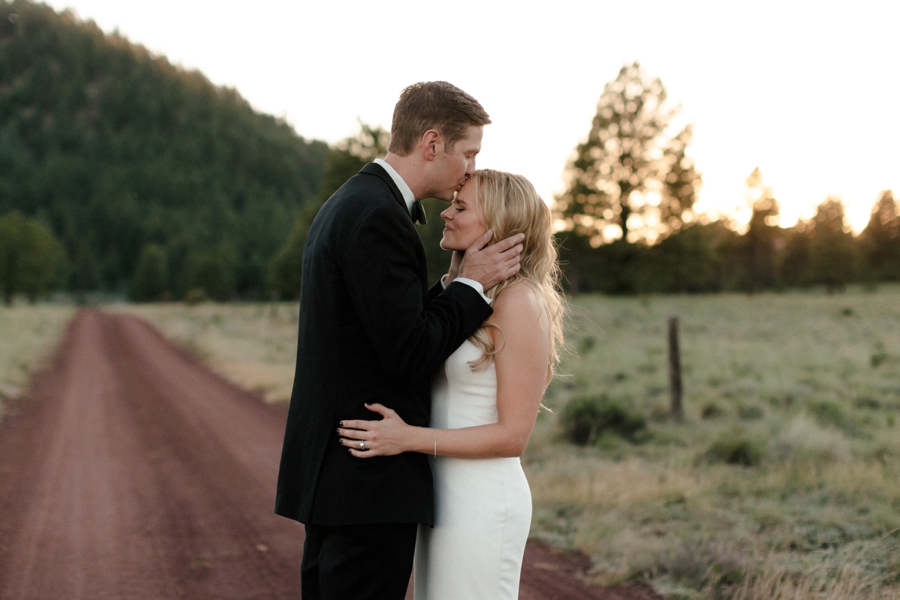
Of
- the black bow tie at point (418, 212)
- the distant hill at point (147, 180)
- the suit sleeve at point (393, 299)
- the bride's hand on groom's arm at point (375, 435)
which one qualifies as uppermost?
the distant hill at point (147, 180)

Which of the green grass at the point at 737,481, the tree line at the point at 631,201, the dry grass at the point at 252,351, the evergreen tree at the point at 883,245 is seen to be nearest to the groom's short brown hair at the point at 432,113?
the green grass at the point at 737,481

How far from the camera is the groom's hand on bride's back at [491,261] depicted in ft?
7.35

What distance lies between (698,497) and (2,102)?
21436cm

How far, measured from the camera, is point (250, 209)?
135m

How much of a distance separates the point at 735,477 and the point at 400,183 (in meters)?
5.65

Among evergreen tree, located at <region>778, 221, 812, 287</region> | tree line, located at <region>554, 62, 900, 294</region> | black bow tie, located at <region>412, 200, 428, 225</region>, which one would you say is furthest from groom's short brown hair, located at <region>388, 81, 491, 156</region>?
evergreen tree, located at <region>778, 221, 812, 287</region>

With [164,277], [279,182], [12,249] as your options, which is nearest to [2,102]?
[279,182]

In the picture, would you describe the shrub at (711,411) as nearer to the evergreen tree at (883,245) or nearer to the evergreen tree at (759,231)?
the evergreen tree at (759,231)

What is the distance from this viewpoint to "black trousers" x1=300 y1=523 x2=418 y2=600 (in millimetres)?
2004

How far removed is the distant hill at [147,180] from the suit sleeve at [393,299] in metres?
90.4

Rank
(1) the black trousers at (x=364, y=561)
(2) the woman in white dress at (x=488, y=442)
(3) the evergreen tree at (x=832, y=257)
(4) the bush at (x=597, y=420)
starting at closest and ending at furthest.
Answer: (1) the black trousers at (x=364, y=561) < (2) the woman in white dress at (x=488, y=442) < (4) the bush at (x=597, y=420) < (3) the evergreen tree at (x=832, y=257)

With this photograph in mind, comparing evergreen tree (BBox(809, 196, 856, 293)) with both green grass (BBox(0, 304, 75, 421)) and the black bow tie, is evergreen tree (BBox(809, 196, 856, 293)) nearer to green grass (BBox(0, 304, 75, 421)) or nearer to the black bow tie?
green grass (BBox(0, 304, 75, 421))

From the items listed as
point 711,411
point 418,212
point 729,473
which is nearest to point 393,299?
point 418,212

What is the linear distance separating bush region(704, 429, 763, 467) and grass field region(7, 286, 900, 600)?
2 centimetres
